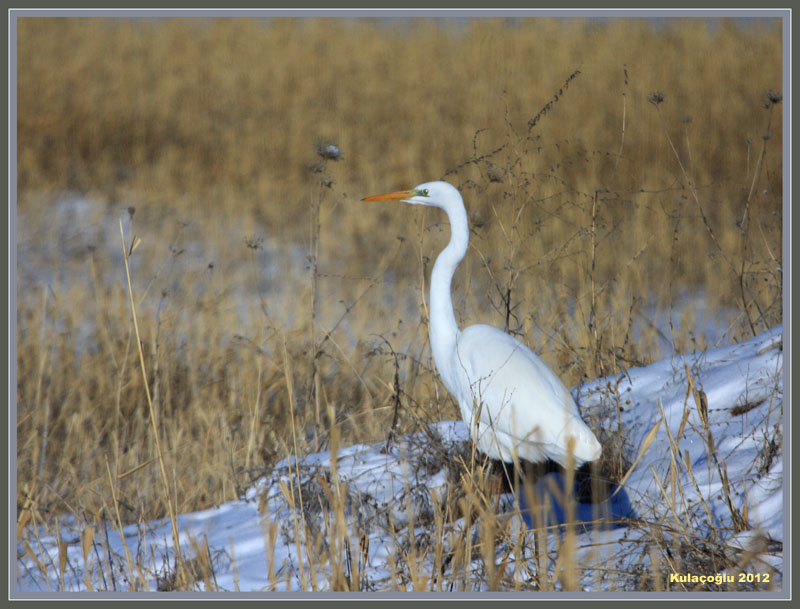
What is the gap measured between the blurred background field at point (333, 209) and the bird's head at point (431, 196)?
0.06 metres

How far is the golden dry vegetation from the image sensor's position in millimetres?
2539

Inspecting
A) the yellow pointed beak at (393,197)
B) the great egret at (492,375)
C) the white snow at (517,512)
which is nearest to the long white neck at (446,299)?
the great egret at (492,375)

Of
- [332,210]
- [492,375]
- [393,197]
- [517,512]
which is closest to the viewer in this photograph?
[517,512]

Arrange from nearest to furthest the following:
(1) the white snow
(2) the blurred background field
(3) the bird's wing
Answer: (1) the white snow
(3) the bird's wing
(2) the blurred background field

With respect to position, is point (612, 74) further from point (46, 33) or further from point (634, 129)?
point (46, 33)

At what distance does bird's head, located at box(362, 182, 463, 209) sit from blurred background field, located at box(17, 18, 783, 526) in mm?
62

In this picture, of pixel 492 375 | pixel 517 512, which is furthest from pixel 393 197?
pixel 517 512

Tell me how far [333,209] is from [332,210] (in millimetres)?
85

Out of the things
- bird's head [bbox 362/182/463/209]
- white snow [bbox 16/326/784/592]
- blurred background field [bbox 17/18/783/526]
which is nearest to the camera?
white snow [bbox 16/326/784/592]

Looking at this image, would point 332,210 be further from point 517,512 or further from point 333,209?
point 517,512

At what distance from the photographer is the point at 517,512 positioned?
5.05 feet

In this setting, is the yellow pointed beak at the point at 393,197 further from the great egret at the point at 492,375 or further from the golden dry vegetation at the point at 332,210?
the golden dry vegetation at the point at 332,210

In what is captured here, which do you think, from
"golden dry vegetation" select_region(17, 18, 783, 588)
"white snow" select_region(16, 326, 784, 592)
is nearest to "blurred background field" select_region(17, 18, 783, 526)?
"golden dry vegetation" select_region(17, 18, 783, 588)

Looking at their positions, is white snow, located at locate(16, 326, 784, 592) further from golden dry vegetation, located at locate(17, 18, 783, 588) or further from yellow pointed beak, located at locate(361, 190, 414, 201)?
yellow pointed beak, located at locate(361, 190, 414, 201)
